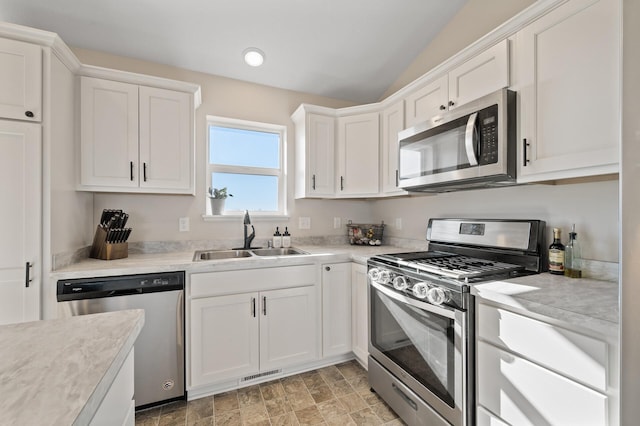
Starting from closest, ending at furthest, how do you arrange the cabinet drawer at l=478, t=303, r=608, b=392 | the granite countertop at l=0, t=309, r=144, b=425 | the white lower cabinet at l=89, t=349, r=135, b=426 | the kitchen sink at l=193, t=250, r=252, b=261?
the granite countertop at l=0, t=309, r=144, b=425 → the white lower cabinet at l=89, t=349, r=135, b=426 → the cabinet drawer at l=478, t=303, r=608, b=392 → the kitchen sink at l=193, t=250, r=252, b=261

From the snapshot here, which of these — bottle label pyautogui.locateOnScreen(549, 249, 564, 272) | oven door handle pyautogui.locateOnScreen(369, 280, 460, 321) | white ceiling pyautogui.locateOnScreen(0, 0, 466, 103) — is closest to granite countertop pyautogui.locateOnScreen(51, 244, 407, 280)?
oven door handle pyautogui.locateOnScreen(369, 280, 460, 321)

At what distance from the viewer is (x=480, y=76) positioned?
5.55 ft

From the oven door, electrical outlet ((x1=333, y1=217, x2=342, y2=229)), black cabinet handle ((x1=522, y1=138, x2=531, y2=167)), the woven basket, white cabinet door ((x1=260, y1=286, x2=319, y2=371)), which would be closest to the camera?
the oven door

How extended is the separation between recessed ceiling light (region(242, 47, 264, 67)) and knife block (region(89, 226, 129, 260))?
1757 mm

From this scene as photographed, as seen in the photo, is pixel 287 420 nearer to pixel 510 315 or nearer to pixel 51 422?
pixel 510 315

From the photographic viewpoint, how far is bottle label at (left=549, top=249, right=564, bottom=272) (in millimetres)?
1505

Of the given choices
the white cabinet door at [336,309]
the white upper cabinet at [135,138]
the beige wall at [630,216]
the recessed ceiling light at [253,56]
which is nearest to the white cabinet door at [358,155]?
the white cabinet door at [336,309]

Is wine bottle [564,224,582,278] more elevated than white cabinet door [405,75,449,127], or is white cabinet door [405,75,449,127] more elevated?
white cabinet door [405,75,449,127]

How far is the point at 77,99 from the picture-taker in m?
1.94

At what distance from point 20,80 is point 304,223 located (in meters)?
2.19

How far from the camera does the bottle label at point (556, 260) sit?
1.50 meters

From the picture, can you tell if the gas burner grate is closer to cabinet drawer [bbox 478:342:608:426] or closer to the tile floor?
cabinet drawer [bbox 478:342:608:426]

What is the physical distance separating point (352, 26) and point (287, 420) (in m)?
2.85

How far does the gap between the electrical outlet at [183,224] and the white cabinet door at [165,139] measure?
1.28 ft
